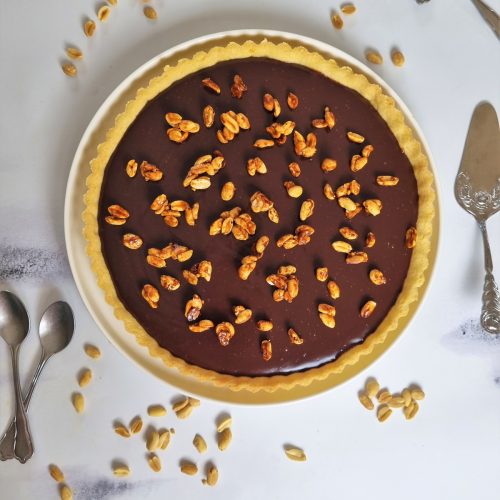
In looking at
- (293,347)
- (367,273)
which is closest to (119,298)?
(293,347)

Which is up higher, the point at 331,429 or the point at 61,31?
the point at 61,31

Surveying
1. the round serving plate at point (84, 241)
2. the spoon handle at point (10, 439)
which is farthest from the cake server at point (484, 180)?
the spoon handle at point (10, 439)

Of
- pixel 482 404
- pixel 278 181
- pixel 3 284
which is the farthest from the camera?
pixel 482 404

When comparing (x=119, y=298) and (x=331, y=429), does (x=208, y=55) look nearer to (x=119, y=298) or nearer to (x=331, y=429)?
(x=119, y=298)

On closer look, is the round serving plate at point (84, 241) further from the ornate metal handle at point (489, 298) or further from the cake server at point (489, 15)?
the cake server at point (489, 15)

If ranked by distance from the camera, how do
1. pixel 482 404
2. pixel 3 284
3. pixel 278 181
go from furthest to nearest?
pixel 482 404
pixel 3 284
pixel 278 181

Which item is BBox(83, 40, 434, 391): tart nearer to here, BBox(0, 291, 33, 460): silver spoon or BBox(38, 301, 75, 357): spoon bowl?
BBox(38, 301, 75, 357): spoon bowl
